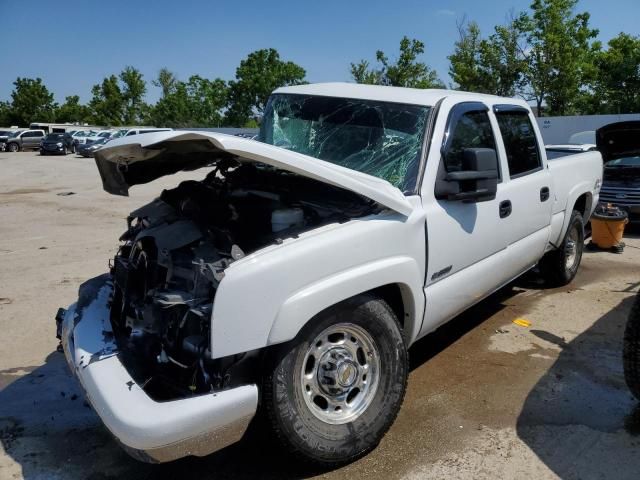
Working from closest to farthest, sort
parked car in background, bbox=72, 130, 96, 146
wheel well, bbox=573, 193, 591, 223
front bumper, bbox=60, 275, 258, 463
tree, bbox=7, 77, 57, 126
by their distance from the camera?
front bumper, bbox=60, 275, 258, 463 < wheel well, bbox=573, 193, 591, 223 < parked car in background, bbox=72, 130, 96, 146 < tree, bbox=7, 77, 57, 126

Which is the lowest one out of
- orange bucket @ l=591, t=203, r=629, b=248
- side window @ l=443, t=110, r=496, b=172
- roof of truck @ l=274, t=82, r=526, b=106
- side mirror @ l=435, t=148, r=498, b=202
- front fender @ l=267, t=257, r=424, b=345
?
orange bucket @ l=591, t=203, r=629, b=248

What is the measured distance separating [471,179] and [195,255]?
5.61 feet

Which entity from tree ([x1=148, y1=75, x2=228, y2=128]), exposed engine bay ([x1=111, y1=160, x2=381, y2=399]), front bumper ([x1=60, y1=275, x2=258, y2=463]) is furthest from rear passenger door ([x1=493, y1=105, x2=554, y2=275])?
tree ([x1=148, y1=75, x2=228, y2=128])

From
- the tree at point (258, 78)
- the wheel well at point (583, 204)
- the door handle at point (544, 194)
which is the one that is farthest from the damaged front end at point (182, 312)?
the tree at point (258, 78)

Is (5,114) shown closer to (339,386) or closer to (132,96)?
(132,96)

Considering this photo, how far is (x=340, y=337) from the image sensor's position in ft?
9.29

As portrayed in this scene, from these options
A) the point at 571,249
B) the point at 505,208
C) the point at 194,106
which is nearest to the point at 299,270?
the point at 505,208

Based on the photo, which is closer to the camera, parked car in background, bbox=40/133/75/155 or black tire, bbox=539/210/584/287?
black tire, bbox=539/210/584/287

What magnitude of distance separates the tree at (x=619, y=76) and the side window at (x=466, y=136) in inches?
1281

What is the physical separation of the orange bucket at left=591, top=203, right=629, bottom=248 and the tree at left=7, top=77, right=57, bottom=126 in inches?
3303

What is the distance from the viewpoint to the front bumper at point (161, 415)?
2246 mm

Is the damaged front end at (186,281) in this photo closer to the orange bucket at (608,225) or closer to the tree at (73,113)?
the orange bucket at (608,225)

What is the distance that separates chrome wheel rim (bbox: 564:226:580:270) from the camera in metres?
5.88

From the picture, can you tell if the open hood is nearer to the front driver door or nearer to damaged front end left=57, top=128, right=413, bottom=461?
the front driver door
